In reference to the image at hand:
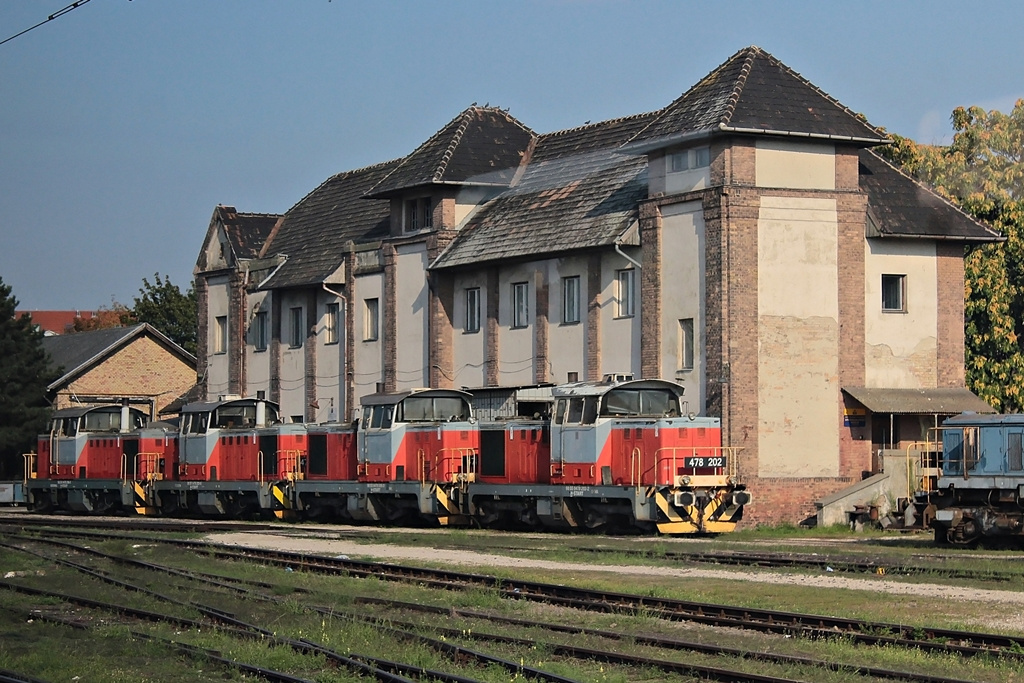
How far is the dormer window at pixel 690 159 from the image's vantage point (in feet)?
121

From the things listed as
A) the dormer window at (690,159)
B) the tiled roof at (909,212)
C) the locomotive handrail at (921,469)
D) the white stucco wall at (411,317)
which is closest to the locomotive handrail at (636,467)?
the locomotive handrail at (921,469)

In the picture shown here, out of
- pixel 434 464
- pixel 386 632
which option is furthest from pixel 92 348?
pixel 386 632

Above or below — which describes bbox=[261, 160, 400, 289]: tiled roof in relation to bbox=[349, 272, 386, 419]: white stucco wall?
above

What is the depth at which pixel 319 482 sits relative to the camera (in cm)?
3828

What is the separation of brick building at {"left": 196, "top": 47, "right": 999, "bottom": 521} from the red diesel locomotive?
2.90 m

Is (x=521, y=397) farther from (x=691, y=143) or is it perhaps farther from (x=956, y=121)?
(x=956, y=121)

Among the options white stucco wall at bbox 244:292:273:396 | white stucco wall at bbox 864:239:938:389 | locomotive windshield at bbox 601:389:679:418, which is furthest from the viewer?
white stucco wall at bbox 244:292:273:396

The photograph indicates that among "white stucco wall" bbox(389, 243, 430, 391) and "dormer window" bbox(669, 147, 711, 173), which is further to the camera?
"white stucco wall" bbox(389, 243, 430, 391)

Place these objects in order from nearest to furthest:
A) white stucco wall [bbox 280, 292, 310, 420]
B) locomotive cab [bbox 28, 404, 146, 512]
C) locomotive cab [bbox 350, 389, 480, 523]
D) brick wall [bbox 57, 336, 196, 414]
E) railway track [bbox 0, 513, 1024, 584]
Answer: railway track [bbox 0, 513, 1024, 584]
locomotive cab [bbox 350, 389, 480, 523]
locomotive cab [bbox 28, 404, 146, 512]
white stucco wall [bbox 280, 292, 310, 420]
brick wall [bbox 57, 336, 196, 414]

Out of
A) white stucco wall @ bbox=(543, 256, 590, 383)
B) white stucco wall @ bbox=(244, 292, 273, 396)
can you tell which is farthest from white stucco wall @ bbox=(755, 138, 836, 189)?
white stucco wall @ bbox=(244, 292, 273, 396)

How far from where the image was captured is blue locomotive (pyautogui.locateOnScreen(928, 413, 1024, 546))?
2803 cm

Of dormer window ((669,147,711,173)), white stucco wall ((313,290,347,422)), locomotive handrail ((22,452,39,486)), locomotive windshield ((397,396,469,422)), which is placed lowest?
locomotive handrail ((22,452,39,486))

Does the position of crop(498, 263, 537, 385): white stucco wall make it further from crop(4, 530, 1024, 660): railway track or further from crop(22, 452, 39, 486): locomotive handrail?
crop(4, 530, 1024, 660): railway track

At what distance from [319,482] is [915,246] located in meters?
17.1
